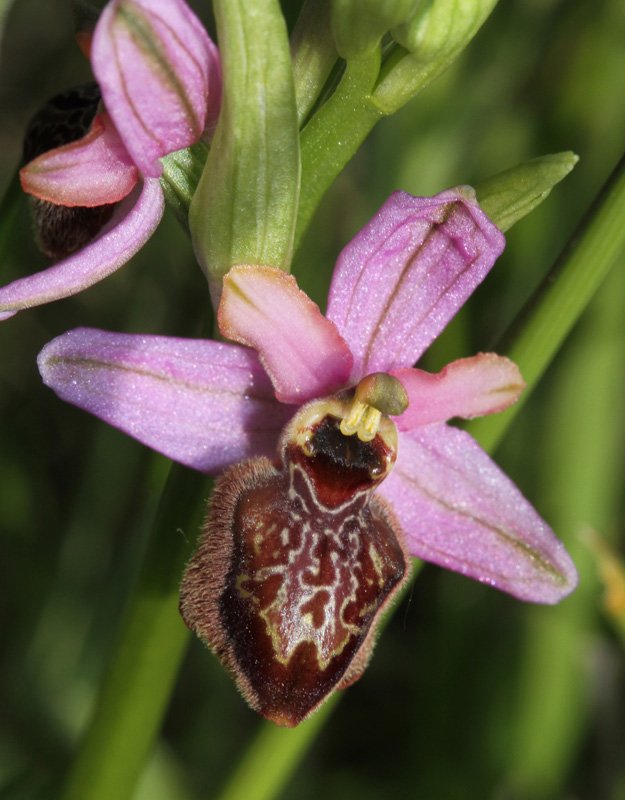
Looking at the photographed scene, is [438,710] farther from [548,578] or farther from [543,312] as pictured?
[543,312]

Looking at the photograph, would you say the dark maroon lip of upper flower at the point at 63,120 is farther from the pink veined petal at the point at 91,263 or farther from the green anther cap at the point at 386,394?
the green anther cap at the point at 386,394

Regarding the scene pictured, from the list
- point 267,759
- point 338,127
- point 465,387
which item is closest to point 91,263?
point 338,127

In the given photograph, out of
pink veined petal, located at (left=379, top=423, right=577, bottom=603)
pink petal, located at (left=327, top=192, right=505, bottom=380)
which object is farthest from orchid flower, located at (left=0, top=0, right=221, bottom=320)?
pink veined petal, located at (left=379, top=423, right=577, bottom=603)

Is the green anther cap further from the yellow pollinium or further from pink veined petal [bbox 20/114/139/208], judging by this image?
pink veined petal [bbox 20/114/139/208]

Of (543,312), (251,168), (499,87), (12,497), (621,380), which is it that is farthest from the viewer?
(499,87)

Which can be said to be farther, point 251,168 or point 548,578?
point 548,578

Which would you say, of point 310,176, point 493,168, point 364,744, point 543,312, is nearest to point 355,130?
point 310,176

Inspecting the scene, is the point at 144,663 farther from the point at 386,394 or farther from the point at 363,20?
the point at 363,20
